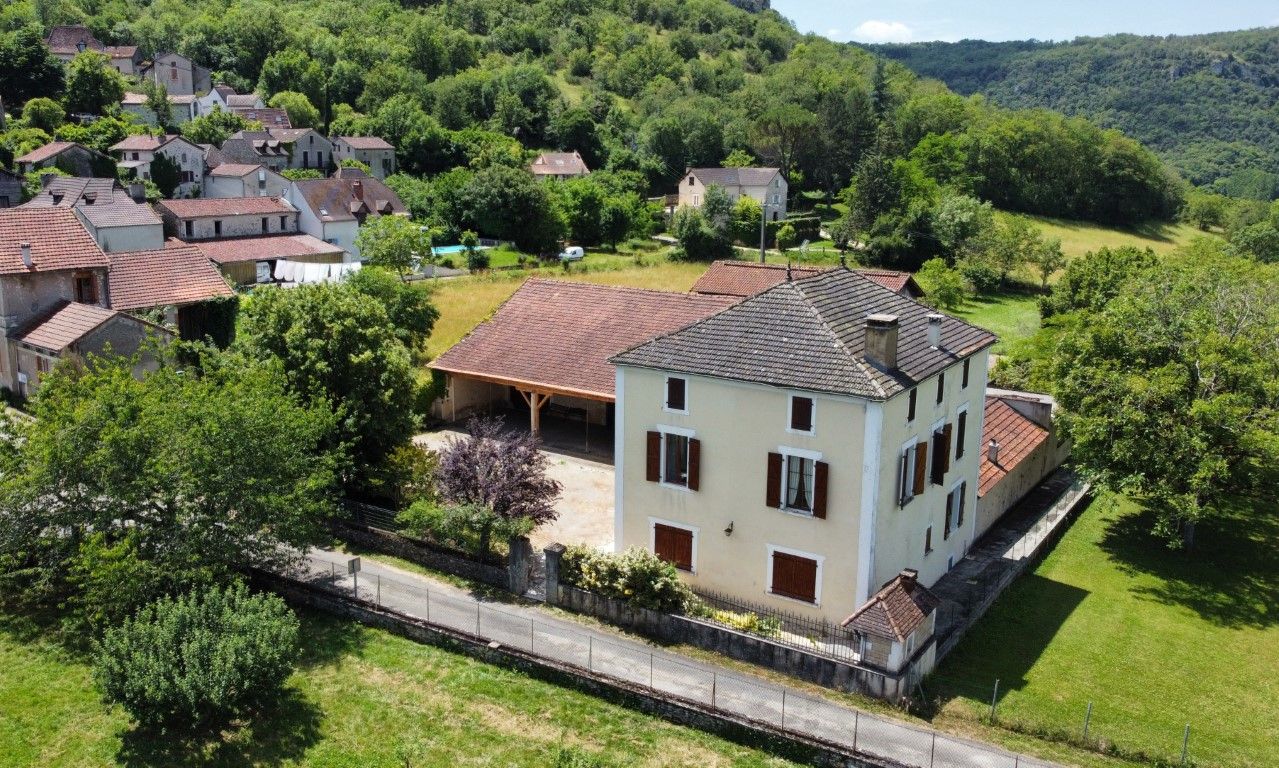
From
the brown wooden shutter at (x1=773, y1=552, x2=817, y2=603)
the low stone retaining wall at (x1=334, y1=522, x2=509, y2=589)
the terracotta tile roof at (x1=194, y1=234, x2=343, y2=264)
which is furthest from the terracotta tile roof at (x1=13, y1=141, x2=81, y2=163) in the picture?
the brown wooden shutter at (x1=773, y1=552, x2=817, y2=603)

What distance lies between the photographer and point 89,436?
2462cm

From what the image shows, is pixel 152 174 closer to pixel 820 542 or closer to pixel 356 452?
pixel 356 452

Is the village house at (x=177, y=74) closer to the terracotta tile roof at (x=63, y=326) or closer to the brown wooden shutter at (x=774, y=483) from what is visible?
the terracotta tile roof at (x=63, y=326)

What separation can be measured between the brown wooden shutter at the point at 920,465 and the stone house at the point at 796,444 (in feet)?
0.20

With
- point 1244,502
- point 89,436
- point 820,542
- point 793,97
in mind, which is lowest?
point 1244,502

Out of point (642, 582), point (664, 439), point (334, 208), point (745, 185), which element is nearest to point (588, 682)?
point (642, 582)

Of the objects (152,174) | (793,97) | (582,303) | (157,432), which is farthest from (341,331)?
(793,97)

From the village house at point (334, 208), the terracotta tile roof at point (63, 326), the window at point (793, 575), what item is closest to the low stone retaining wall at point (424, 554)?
the window at point (793, 575)

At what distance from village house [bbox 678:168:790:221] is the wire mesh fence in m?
75.8

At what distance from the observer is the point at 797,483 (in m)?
24.9

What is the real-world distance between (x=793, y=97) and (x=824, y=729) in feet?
413

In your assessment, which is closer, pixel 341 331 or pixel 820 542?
pixel 820 542

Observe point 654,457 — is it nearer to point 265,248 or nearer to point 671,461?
point 671,461

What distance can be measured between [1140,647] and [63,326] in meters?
37.7
